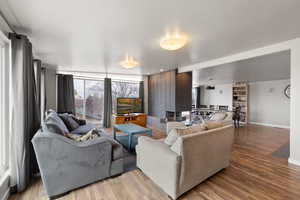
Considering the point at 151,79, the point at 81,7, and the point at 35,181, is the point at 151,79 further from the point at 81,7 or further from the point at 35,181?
the point at 35,181

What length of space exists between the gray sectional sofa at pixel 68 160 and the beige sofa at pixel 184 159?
0.63 meters

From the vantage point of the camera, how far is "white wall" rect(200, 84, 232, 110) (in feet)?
26.8

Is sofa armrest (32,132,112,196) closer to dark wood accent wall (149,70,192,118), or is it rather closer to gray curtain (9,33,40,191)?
gray curtain (9,33,40,191)

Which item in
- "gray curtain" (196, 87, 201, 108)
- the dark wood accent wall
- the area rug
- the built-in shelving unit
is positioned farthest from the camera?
"gray curtain" (196, 87, 201, 108)

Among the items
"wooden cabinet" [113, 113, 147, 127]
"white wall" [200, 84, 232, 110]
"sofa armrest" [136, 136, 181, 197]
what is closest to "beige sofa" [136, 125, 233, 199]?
"sofa armrest" [136, 136, 181, 197]

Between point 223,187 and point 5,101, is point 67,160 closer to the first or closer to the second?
point 5,101

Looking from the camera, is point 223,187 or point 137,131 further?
point 137,131

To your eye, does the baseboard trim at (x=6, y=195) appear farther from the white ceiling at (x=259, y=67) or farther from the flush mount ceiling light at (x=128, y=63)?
the white ceiling at (x=259, y=67)

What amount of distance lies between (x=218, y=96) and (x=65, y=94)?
341 inches

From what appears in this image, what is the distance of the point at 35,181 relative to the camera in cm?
210

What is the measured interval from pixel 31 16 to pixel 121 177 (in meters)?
2.80

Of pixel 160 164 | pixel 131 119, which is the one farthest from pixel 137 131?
pixel 131 119

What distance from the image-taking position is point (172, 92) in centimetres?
537

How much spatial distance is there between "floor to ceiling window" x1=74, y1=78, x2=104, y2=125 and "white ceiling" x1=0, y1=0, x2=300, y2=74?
292 centimetres
